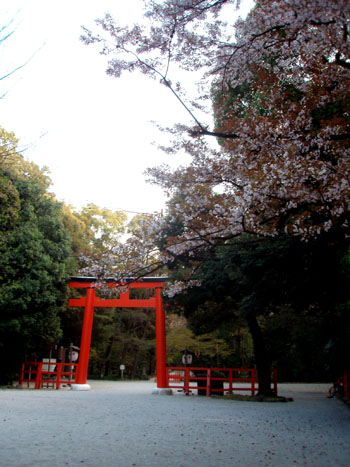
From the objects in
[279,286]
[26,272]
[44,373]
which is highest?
[26,272]

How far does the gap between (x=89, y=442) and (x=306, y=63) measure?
15.2 ft

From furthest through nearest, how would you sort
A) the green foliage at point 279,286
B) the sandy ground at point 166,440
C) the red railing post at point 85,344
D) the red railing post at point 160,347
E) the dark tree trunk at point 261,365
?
the red railing post at point 85,344 < the red railing post at point 160,347 < the dark tree trunk at point 261,365 < the green foliage at point 279,286 < the sandy ground at point 166,440

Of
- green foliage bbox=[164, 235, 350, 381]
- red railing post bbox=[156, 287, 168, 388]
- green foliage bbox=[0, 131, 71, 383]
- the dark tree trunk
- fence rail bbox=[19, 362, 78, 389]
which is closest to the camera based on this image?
green foliage bbox=[164, 235, 350, 381]

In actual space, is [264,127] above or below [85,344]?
above

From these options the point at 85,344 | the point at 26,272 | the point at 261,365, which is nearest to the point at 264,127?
the point at 261,365

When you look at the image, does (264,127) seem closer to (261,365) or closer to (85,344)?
(261,365)

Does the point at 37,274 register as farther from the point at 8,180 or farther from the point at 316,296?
the point at 316,296

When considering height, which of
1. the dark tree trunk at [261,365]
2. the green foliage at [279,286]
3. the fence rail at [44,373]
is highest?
the green foliage at [279,286]

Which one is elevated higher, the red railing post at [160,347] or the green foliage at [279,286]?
the green foliage at [279,286]

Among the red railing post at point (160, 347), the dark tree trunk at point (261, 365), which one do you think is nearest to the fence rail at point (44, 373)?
the red railing post at point (160, 347)

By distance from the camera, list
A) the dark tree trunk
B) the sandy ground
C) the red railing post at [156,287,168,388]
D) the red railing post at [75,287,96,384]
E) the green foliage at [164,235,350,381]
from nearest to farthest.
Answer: the sandy ground
the green foliage at [164,235,350,381]
the dark tree trunk
the red railing post at [156,287,168,388]
the red railing post at [75,287,96,384]

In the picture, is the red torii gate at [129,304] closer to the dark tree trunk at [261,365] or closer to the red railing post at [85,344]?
the red railing post at [85,344]

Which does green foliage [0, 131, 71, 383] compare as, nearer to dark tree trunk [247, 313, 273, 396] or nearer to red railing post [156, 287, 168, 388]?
red railing post [156, 287, 168, 388]

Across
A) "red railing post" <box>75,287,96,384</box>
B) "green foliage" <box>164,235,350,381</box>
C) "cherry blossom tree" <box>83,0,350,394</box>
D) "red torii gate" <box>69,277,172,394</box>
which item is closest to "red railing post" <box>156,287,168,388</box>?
"red torii gate" <box>69,277,172,394</box>
